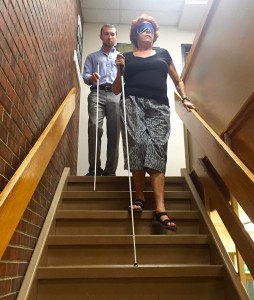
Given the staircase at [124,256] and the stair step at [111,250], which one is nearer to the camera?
the staircase at [124,256]

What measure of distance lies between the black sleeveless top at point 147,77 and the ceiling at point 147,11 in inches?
112

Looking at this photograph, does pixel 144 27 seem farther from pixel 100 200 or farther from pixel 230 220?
pixel 230 220

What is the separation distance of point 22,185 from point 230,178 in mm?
1039

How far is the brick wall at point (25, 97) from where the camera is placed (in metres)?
1.53

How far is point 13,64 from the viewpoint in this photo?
1620 mm

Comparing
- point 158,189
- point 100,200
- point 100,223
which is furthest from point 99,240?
point 100,200

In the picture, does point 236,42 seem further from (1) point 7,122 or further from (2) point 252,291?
(2) point 252,291

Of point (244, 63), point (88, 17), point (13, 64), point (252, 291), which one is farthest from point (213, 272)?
point (88, 17)

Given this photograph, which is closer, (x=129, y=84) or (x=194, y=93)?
(x=129, y=84)

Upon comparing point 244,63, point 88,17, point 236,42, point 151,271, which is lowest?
point 151,271

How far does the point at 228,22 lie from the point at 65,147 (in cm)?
199

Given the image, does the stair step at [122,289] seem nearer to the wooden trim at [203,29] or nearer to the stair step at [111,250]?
the stair step at [111,250]

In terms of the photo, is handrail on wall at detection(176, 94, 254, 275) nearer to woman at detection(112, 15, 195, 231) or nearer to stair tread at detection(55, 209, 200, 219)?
woman at detection(112, 15, 195, 231)

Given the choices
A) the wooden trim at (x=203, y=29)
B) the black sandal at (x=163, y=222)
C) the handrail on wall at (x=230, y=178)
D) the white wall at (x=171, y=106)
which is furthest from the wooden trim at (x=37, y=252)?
the white wall at (x=171, y=106)
